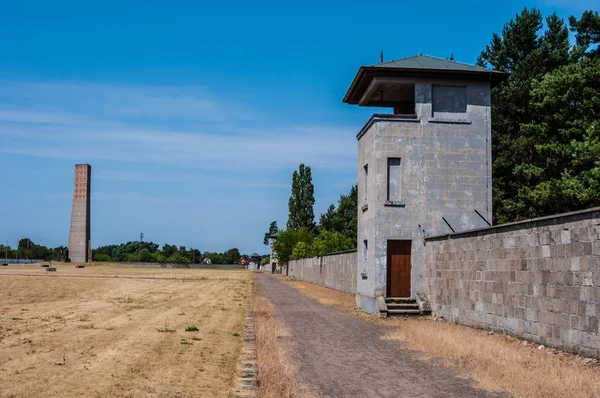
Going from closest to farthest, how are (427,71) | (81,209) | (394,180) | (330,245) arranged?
(394,180) → (427,71) → (330,245) → (81,209)

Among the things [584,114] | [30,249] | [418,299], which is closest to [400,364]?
[418,299]

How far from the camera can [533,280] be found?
1370 cm

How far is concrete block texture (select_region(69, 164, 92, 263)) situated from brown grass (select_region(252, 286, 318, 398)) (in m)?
84.0

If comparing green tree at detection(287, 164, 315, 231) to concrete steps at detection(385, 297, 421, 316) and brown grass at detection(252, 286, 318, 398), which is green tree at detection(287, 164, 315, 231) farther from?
brown grass at detection(252, 286, 318, 398)

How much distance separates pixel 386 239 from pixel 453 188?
3257mm

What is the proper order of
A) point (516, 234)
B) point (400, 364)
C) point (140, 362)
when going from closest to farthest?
1. point (140, 362)
2. point (400, 364)
3. point (516, 234)

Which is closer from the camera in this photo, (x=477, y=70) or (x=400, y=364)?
(x=400, y=364)

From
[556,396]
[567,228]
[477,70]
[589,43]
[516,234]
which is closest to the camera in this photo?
[556,396]

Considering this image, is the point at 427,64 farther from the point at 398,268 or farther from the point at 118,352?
the point at 118,352

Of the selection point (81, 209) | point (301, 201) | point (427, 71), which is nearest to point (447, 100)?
point (427, 71)

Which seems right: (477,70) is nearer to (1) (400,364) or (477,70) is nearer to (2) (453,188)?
(2) (453,188)

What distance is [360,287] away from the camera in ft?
83.2

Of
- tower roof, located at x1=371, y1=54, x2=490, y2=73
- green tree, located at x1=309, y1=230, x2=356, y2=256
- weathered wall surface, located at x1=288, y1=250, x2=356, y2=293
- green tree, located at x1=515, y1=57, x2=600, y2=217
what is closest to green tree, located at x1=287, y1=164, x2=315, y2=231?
weathered wall surface, located at x1=288, y1=250, x2=356, y2=293

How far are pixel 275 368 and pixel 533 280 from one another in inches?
266
